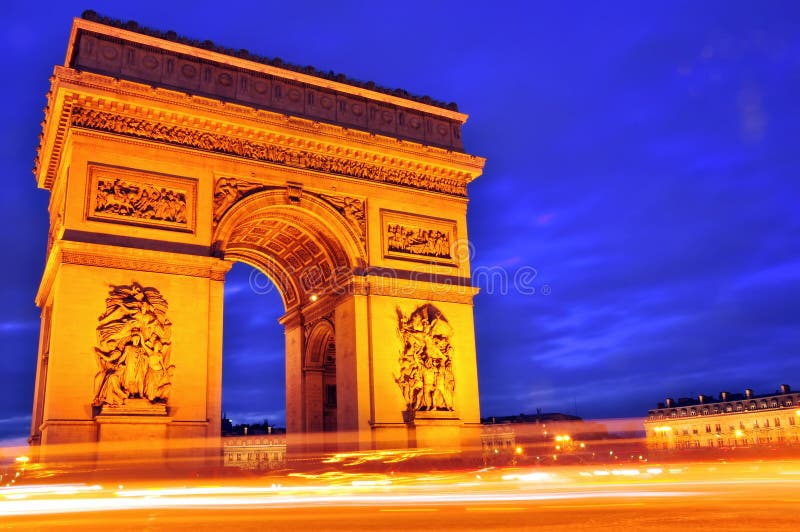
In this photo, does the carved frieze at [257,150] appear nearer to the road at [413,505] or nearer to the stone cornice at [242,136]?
the stone cornice at [242,136]

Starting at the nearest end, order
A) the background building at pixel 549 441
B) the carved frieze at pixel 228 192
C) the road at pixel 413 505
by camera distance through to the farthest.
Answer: the road at pixel 413 505 → the carved frieze at pixel 228 192 → the background building at pixel 549 441

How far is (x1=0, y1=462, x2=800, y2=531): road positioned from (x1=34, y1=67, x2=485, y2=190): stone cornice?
10.2m

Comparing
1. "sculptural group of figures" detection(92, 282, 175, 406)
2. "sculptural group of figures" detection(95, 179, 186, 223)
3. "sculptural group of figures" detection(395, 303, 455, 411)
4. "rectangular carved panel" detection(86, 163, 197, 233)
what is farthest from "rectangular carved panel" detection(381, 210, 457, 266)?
"sculptural group of figures" detection(92, 282, 175, 406)

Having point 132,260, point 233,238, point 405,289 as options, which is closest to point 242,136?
point 233,238

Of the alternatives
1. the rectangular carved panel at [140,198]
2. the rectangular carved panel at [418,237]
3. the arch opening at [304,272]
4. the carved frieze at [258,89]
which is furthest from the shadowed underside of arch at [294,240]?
the carved frieze at [258,89]

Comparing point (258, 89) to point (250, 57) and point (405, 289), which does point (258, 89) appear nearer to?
point (250, 57)

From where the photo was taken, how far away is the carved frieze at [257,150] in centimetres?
2139

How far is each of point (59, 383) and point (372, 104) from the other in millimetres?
13755

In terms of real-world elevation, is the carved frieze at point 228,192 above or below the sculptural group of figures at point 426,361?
above

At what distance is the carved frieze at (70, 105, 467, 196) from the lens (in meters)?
21.4

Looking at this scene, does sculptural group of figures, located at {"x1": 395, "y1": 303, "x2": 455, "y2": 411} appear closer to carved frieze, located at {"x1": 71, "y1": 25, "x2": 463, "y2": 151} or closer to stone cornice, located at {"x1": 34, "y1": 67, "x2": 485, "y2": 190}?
stone cornice, located at {"x1": 34, "y1": 67, "x2": 485, "y2": 190}

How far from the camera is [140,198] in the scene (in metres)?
21.5

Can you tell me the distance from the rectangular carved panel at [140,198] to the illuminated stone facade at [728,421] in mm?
68423

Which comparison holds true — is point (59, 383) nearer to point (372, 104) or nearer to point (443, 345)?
point (443, 345)
